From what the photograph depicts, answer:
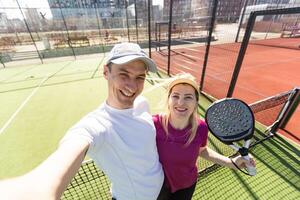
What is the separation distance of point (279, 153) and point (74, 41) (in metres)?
22.1

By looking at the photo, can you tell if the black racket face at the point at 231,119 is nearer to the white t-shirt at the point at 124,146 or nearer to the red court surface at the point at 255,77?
the white t-shirt at the point at 124,146

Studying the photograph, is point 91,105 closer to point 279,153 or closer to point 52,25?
point 279,153

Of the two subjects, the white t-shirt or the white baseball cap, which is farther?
the white baseball cap

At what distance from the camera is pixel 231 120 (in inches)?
54.6

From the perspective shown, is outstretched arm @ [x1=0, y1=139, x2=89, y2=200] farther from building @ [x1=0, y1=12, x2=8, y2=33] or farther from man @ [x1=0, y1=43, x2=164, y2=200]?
building @ [x1=0, y1=12, x2=8, y2=33]

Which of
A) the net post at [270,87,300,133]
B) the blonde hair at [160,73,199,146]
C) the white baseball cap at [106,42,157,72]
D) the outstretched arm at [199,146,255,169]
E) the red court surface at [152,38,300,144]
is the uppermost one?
the white baseball cap at [106,42,157,72]

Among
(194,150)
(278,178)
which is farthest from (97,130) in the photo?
(278,178)

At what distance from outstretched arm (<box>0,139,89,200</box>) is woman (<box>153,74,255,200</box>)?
29.6 inches

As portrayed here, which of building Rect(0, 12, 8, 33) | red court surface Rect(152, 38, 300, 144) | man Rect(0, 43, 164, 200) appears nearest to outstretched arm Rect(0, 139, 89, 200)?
man Rect(0, 43, 164, 200)

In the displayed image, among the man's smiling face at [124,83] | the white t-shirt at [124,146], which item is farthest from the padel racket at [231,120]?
the man's smiling face at [124,83]

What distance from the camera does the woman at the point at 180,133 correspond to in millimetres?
1478

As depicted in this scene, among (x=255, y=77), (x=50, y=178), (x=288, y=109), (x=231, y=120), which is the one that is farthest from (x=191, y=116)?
(x=255, y=77)

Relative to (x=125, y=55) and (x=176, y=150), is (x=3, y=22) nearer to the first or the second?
(x=125, y=55)

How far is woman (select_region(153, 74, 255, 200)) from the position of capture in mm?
1478
